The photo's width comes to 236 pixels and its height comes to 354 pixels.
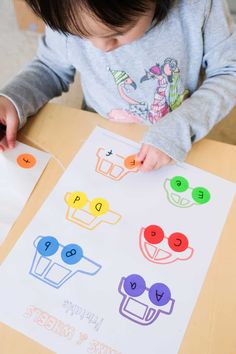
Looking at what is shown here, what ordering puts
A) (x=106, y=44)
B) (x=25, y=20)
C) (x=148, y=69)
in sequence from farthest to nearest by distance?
(x=25, y=20)
(x=148, y=69)
(x=106, y=44)

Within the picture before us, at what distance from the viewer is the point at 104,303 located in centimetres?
42

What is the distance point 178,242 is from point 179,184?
9 cm

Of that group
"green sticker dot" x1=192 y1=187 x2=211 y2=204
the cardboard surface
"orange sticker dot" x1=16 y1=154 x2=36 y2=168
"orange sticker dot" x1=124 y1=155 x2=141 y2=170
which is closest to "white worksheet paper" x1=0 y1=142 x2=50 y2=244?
"orange sticker dot" x1=16 y1=154 x2=36 y2=168

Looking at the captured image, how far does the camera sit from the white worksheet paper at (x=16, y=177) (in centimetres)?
50

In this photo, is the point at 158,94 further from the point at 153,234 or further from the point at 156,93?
the point at 153,234

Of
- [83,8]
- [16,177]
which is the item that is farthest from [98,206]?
[83,8]

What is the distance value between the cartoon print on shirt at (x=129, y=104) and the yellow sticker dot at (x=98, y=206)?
0.20m

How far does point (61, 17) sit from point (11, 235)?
0.91 feet

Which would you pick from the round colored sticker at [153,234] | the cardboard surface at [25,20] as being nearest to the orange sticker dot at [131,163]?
the round colored sticker at [153,234]

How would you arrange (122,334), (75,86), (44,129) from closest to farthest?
(122,334) < (44,129) < (75,86)

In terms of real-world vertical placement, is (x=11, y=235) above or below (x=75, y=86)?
below

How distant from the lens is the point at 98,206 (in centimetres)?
50

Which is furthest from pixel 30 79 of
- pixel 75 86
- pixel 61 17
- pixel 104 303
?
pixel 75 86

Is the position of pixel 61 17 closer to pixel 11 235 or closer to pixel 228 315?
pixel 11 235
